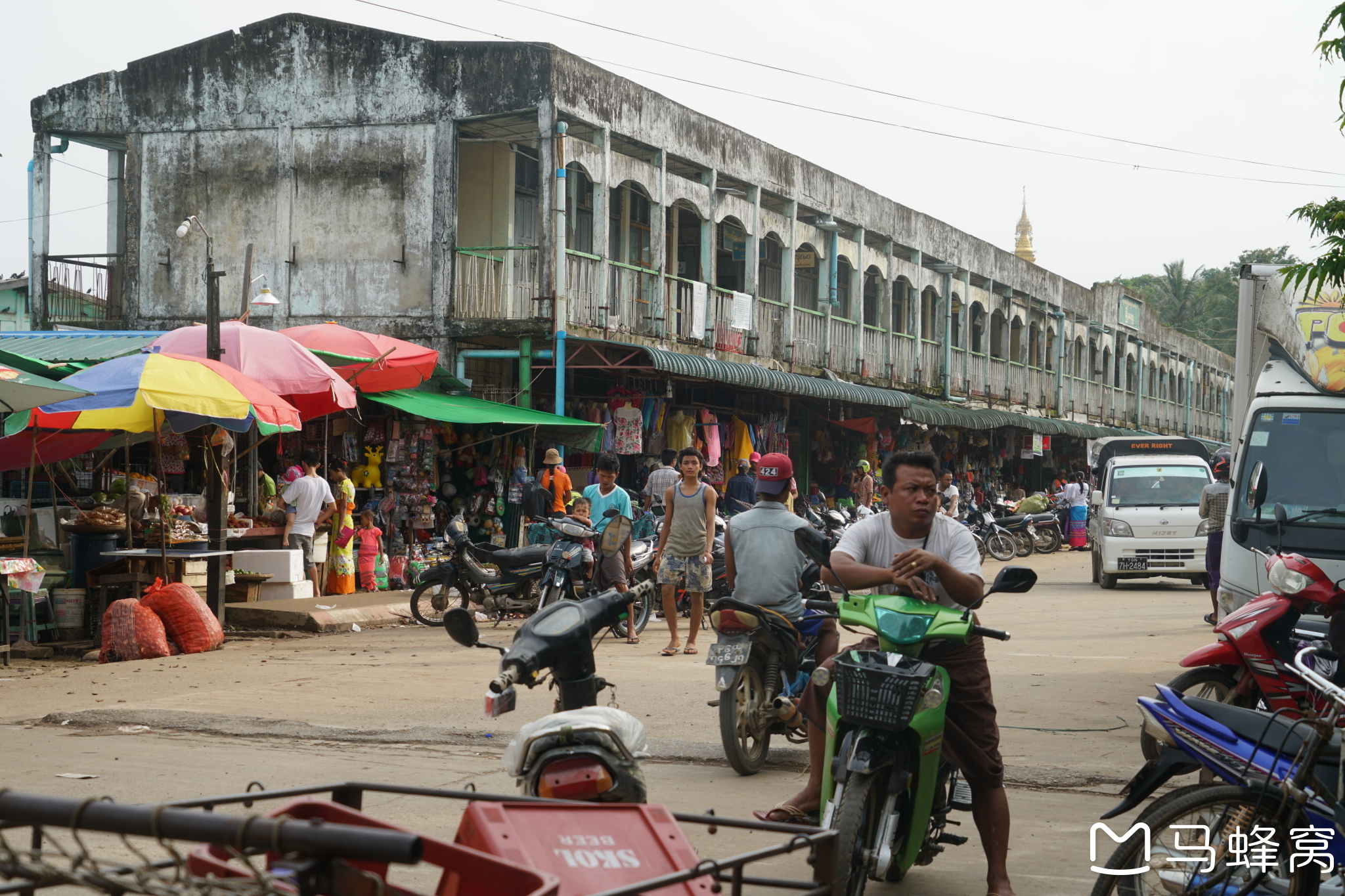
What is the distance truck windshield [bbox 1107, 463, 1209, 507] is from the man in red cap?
12.7 meters

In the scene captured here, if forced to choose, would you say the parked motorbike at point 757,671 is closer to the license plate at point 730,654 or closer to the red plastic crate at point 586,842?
the license plate at point 730,654

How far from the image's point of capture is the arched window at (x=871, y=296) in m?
29.6

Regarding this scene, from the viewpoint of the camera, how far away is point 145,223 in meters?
20.0

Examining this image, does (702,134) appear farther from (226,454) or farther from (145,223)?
(226,454)

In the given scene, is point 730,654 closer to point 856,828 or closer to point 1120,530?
point 856,828

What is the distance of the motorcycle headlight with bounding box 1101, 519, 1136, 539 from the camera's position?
1802cm

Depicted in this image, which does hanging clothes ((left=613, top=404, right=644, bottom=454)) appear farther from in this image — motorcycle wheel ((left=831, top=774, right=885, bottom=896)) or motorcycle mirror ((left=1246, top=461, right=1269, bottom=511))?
motorcycle wheel ((left=831, top=774, right=885, bottom=896))

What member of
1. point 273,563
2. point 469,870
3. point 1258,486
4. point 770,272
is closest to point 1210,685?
point 1258,486

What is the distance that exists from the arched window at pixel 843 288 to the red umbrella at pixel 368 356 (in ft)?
41.3

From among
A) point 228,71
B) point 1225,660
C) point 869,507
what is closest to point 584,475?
point 869,507

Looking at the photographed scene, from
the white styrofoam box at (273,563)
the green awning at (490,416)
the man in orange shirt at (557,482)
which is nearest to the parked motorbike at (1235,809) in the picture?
the white styrofoam box at (273,563)

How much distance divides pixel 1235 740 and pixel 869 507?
18.4m

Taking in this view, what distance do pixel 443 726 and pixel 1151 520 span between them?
12937 mm

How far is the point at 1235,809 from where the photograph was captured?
3.61m
